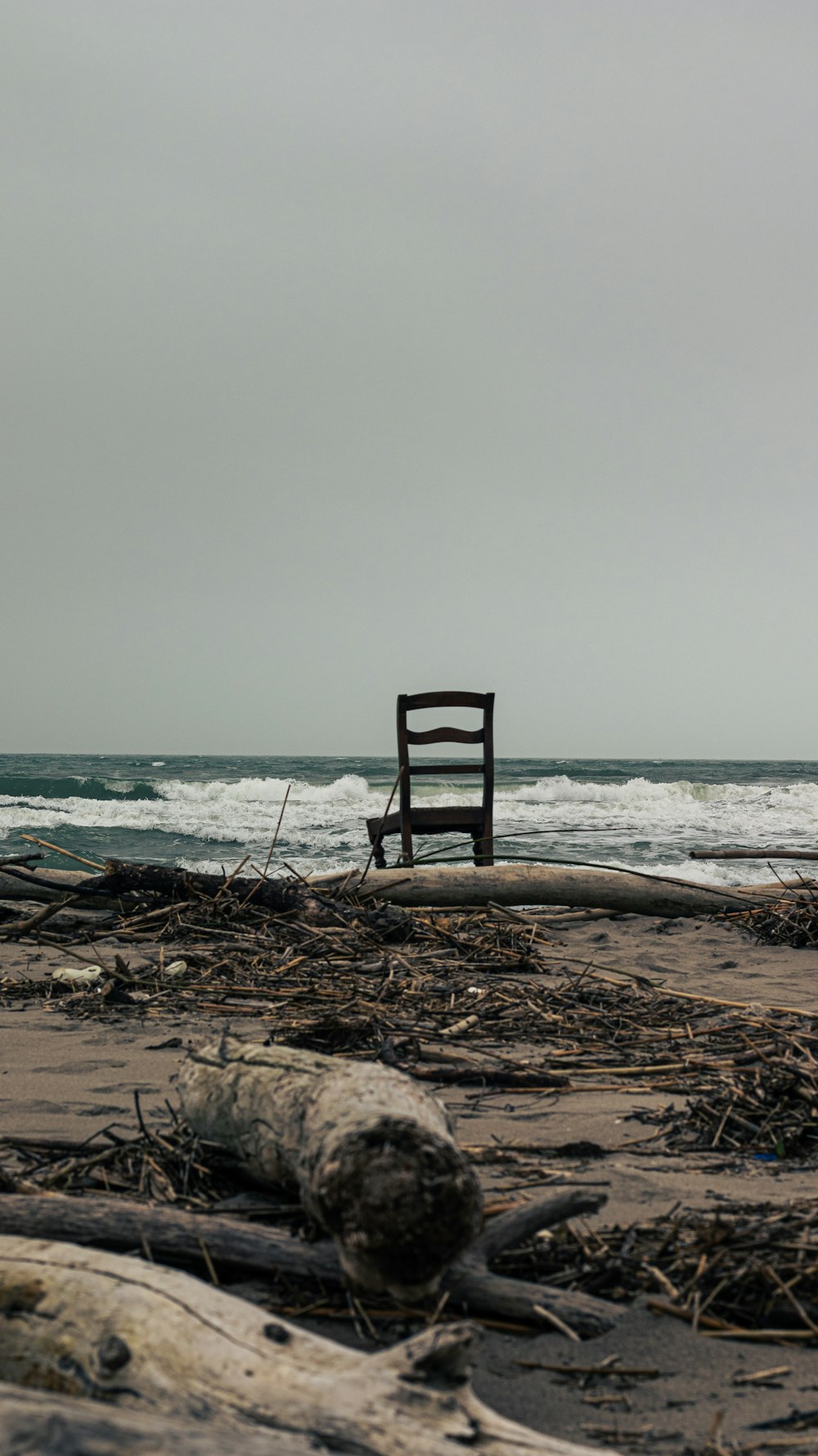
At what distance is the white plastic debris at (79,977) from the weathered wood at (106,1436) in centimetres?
308

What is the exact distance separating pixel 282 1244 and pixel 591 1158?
86 cm

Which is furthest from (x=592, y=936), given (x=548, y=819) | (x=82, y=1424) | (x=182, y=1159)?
(x=548, y=819)

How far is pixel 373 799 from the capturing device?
23.0 m

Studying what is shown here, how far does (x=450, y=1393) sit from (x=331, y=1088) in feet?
1.99

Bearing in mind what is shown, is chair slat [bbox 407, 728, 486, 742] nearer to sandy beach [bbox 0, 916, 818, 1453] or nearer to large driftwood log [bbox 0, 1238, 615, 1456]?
sandy beach [bbox 0, 916, 818, 1453]

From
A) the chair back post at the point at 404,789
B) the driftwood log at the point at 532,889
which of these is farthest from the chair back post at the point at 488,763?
the driftwood log at the point at 532,889

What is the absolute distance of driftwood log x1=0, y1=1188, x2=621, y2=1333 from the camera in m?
1.44

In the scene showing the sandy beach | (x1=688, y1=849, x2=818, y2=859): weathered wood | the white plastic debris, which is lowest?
the white plastic debris

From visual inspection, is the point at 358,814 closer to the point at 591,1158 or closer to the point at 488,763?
the point at 488,763

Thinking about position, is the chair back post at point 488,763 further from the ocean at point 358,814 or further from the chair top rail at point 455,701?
the ocean at point 358,814

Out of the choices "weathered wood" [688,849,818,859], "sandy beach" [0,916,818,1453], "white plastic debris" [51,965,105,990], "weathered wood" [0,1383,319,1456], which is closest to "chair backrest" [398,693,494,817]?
"weathered wood" [688,849,818,859]

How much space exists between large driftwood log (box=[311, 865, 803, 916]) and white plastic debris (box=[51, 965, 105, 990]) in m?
2.03

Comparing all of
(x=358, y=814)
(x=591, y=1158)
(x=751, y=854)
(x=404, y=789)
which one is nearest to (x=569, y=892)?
(x=751, y=854)

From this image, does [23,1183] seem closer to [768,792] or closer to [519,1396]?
[519,1396]
